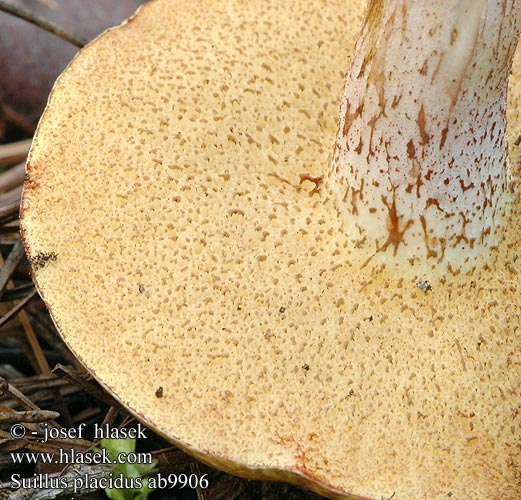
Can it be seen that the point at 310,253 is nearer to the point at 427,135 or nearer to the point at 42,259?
the point at 427,135

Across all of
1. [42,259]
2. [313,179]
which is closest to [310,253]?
[313,179]

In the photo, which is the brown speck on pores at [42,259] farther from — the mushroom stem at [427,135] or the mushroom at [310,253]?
the mushroom stem at [427,135]

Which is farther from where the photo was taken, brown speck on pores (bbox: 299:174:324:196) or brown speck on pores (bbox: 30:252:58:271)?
brown speck on pores (bbox: 299:174:324:196)

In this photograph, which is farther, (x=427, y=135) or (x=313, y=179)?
(x=313, y=179)

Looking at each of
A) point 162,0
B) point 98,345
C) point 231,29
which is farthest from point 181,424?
point 162,0

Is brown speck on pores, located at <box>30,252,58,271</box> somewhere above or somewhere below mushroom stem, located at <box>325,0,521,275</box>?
below

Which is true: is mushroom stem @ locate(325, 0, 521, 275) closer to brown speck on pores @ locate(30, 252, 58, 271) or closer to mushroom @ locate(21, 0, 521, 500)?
mushroom @ locate(21, 0, 521, 500)

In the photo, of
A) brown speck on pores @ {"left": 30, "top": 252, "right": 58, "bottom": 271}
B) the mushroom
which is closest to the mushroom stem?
the mushroom

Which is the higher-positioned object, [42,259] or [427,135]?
[427,135]
